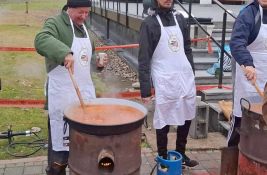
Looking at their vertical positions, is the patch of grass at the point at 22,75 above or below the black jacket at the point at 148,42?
below

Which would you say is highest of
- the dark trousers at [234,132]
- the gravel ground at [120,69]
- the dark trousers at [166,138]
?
the dark trousers at [234,132]

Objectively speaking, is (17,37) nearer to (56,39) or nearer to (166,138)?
(166,138)

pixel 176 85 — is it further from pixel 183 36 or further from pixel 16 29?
pixel 16 29

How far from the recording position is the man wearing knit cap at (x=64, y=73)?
374 cm

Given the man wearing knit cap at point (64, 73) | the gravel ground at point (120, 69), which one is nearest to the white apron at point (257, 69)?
the man wearing knit cap at point (64, 73)

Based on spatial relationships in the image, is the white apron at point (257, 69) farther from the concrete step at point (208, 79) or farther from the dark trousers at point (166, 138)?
the concrete step at point (208, 79)

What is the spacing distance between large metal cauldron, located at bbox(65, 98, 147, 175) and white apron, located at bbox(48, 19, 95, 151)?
41 centimetres

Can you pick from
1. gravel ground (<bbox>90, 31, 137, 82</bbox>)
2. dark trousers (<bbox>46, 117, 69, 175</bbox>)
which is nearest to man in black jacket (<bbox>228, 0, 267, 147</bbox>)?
dark trousers (<bbox>46, 117, 69, 175</bbox>)

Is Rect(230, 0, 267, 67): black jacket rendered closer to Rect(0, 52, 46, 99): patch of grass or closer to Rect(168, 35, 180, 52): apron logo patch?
Rect(168, 35, 180, 52): apron logo patch

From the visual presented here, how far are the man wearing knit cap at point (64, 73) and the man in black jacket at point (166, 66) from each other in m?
0.75

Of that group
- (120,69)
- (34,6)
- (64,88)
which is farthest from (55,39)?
(34,6)

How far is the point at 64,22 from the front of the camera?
3789 mm

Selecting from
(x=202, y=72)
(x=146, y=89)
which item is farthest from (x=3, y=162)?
(x=202, y=72)

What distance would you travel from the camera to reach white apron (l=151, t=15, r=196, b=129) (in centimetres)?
451
